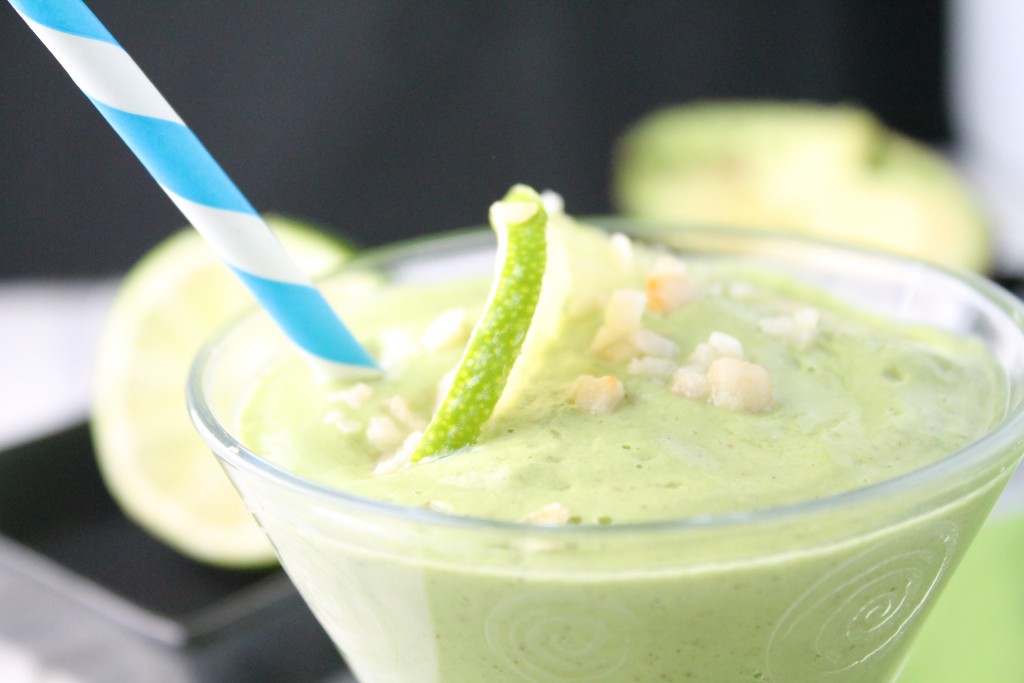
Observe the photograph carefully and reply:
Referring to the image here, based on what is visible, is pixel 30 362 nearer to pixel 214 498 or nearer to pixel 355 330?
pixel 214 498

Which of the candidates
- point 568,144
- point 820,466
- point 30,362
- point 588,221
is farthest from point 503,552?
point 568,144

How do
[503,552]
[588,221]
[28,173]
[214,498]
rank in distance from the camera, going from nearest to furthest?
1. [503,552]
2. [588,221]
3. [214,498]
4. [28,173]

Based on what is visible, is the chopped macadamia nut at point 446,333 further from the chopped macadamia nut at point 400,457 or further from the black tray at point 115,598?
the black tray at point 115,598

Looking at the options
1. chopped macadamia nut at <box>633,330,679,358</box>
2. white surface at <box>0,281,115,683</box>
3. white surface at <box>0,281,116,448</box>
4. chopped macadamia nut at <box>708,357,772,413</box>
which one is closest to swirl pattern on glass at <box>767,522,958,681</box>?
chopped macadamia nut at <box>708,357,772,413</box>

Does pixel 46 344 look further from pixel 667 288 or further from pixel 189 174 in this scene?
pixel 667 288

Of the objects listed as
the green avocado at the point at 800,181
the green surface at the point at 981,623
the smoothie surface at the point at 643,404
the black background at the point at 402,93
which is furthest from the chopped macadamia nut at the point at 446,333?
the black background at the point at 402,93

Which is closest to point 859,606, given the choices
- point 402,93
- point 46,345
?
point 402,93

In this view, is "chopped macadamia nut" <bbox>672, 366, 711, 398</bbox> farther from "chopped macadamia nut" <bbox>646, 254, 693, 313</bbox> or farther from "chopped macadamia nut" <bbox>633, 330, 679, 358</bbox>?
"chopped macadamia nut" <bbox>646, 254, 693, 313</bbox>
